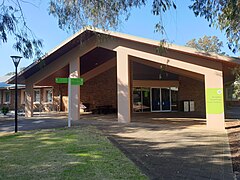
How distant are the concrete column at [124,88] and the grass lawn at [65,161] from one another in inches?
226

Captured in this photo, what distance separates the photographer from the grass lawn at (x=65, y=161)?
4.73m

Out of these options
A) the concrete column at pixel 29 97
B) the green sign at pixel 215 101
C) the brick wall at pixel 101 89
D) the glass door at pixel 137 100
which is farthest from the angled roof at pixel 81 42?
the glass door at pixel 137 100

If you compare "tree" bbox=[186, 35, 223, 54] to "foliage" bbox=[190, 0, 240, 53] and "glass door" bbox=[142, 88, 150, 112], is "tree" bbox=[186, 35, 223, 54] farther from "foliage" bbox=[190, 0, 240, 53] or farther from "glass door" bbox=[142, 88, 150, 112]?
"foliage" bbox=[190, 0, 240, 53]

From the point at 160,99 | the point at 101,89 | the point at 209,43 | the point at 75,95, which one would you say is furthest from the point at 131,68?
the point at 209,43

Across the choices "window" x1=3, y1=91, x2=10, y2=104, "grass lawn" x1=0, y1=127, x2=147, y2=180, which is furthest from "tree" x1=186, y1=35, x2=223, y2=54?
"grass lawn" x1=0, y1=127, x2=147, y2=180

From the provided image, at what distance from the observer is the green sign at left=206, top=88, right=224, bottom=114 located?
1131 cm

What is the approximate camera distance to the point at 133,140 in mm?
8688

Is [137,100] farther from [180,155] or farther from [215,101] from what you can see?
[180,155]

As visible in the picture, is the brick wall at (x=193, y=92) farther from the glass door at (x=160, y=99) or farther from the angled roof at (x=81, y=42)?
the angled roof at (x=81, y=42)

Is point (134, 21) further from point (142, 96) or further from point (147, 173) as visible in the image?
point (142, 96)

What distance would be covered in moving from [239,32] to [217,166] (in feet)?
15.3

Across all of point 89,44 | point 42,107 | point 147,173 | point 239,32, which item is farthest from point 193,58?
point 42,107

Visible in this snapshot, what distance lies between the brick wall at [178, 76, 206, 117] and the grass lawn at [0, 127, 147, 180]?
56.7 ft

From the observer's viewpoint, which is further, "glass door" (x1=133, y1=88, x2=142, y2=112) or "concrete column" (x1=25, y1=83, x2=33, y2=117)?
"glass door" (x1=133, y1=88, x2=142, y2=112)
